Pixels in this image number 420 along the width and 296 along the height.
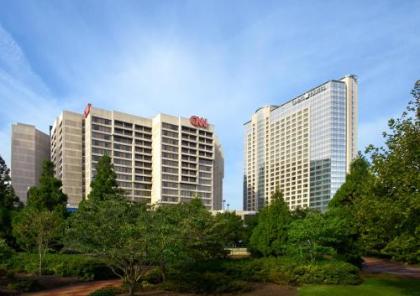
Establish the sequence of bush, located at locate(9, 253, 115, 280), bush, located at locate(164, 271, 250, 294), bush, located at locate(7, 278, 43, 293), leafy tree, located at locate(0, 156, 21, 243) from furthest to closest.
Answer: leafy tree, located at locate(0, 156, 21, 243)
bush, located at locate(9, 253, 115, 280)
bush, located at locate(7, 278, 43, 293)
bush, located at locate(164, 271, 250, 294)

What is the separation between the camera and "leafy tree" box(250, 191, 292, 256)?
3092cm

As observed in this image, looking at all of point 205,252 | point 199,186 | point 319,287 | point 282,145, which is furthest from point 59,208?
point 282,145

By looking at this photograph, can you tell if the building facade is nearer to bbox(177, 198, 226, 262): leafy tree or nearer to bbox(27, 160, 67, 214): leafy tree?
bbox(27, 160, 67, 214): leafy tree

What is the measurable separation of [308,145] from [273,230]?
459 ft

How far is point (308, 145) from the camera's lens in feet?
544

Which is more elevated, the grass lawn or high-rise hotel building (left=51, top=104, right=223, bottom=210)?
high-rise hotel building (left=51, top=104, right=223, bottom=210)

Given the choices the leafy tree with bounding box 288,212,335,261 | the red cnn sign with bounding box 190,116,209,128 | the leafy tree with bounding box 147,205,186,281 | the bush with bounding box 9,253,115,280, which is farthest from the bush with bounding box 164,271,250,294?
the red cnn sign with bounding box 190,116,209,128

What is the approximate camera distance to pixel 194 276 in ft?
80.6

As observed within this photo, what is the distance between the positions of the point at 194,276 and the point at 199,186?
112096 millimetres

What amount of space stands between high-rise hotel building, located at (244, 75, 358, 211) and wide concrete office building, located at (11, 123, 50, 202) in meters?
102

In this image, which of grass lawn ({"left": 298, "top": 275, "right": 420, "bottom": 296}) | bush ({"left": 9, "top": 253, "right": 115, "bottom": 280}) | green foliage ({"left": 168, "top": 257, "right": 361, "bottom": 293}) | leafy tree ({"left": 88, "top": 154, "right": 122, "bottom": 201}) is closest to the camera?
grass lawn ({"left": 298, "top": 275, "right": 420, "bottom": 296})

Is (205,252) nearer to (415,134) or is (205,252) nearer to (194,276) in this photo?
(194,276)

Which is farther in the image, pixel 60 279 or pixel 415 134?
pixel 60 279

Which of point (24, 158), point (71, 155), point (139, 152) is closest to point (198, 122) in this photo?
point (139, 152)
